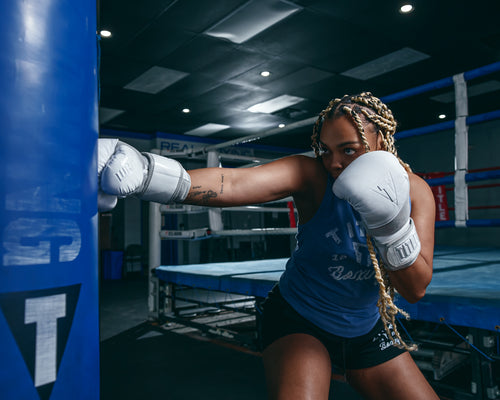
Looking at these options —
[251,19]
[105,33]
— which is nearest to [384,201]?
[251,19]

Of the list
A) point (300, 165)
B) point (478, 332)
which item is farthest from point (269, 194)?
point (478, 332)

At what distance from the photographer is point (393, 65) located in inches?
216

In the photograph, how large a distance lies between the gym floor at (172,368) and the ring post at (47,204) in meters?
1.73

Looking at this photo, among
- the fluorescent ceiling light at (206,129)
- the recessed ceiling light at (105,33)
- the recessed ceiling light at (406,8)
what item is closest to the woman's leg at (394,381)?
the recessed ceiling light at (406,8)

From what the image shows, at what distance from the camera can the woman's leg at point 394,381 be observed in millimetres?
1078

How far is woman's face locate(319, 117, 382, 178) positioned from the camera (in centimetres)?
108

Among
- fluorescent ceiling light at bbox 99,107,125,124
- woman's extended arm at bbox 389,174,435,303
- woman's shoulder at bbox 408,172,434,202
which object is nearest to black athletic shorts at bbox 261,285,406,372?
woman's extended arm at bbox 389,174,435,303

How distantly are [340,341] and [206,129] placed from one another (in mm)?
7718

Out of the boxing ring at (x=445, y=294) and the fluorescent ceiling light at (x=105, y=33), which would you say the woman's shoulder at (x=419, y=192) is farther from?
the fluorescent ceiling light at (x=105, y=33)

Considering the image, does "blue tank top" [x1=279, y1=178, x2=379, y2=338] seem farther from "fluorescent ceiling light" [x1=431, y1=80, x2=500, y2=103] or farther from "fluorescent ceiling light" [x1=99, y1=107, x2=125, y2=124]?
"fluorescent ceiling light" [x1=99, y1=107, x2=125, y2=124]

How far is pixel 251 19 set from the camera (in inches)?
165

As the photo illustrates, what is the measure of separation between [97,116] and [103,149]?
5.2 inches

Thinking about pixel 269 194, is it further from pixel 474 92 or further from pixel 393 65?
pixel 474 92

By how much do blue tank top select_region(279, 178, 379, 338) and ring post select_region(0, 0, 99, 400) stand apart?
65 cm
